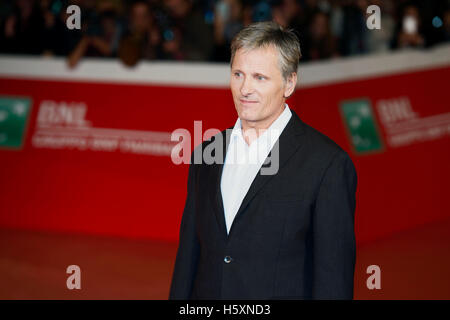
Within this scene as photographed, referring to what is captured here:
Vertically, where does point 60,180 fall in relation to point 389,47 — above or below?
below

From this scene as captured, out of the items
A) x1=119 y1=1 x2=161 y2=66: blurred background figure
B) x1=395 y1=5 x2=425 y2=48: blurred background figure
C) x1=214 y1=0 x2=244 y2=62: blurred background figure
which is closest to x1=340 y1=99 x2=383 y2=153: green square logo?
x1=395 y1=5 x2=425 y2=48: blurred background figure

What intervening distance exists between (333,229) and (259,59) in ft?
1.93

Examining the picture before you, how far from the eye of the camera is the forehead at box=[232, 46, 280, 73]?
206 cm

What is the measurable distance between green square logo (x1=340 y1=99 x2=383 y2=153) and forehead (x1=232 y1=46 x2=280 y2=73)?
182 inches

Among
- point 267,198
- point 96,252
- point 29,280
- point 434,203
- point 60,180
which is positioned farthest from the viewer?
point 434,203

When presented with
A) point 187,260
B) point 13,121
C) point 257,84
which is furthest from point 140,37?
point 257,84

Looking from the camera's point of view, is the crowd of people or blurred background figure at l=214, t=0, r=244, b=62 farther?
the crowd of people

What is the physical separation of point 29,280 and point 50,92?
2.20 meters

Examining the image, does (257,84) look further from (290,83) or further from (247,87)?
(290,83)

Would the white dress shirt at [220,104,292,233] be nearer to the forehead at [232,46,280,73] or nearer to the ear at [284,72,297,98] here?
the ear at [284,72,297,98]

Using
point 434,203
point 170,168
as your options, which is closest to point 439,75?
point 434,203

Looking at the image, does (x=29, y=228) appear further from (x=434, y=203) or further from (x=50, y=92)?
(x=434, y=203)

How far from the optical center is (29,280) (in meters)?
5.61

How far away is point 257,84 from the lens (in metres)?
2.09
